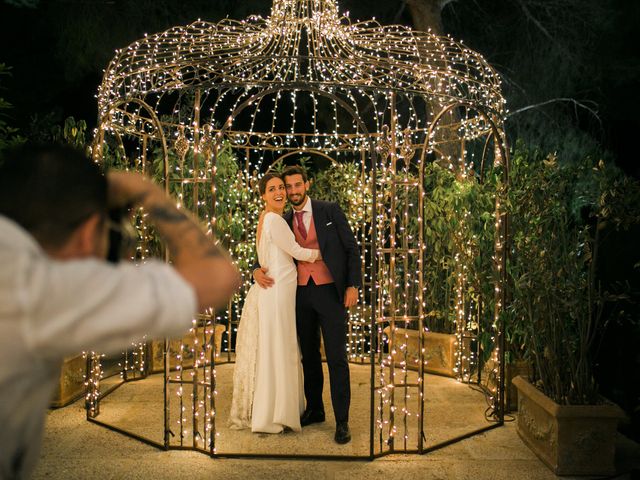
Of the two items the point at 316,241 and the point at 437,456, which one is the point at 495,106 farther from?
the point at 437,456

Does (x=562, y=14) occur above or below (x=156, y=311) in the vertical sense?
above

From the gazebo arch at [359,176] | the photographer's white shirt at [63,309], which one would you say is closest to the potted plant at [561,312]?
the gazebo arch at [359,176]

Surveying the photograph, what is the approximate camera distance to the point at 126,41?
9672 mm

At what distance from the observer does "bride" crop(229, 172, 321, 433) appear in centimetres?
458

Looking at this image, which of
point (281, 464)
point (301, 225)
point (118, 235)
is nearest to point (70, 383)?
point (281, 464)

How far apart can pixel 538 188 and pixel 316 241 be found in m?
1.44

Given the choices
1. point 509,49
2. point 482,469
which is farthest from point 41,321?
point 509,49

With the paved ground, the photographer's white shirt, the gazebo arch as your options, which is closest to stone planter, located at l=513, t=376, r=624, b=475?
the paved ground

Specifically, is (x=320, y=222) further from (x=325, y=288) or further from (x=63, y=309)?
(x=63, y=309)

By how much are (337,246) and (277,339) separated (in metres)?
0.71

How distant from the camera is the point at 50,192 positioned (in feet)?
3.22

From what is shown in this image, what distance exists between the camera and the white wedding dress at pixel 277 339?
4578 millimetres

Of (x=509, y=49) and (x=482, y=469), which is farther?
(x=509, y=49)

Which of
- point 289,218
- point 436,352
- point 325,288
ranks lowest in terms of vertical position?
point 436,352
